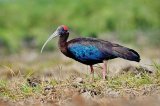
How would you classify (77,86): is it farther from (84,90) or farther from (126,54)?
(126,54)

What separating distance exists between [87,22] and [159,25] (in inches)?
102

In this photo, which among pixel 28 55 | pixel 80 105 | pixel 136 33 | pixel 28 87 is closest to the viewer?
pixel 80 105

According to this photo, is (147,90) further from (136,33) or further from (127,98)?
(136,33)

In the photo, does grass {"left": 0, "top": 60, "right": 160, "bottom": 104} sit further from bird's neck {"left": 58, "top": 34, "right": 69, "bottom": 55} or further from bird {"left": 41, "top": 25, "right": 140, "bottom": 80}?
bird's neck {"left": 58, "top": 34, "right": 69, "bottom": 55}

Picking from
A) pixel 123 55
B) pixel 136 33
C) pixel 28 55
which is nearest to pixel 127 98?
pixel 123 55

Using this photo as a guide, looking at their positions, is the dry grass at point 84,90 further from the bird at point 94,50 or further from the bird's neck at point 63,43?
the bird's neck at point 63,43

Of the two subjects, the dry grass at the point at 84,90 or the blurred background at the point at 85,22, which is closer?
the dry grass at the point at 84,90

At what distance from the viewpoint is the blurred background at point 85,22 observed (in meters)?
31.6

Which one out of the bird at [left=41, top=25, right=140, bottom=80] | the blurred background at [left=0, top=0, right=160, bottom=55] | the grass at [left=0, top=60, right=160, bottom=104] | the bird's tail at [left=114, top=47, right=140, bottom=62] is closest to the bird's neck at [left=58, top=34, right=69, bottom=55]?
the bird at [left=41, top=25, right=140, bottom=80]

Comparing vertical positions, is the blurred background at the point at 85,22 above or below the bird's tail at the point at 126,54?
above

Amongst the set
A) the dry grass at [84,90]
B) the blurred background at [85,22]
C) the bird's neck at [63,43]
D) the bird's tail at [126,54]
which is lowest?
the dry grass at [84,90]

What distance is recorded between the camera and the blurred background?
104 ft

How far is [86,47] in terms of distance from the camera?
14.0 metres

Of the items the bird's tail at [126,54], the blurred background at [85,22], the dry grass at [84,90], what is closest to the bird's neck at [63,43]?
the dry grass at [84,90]
